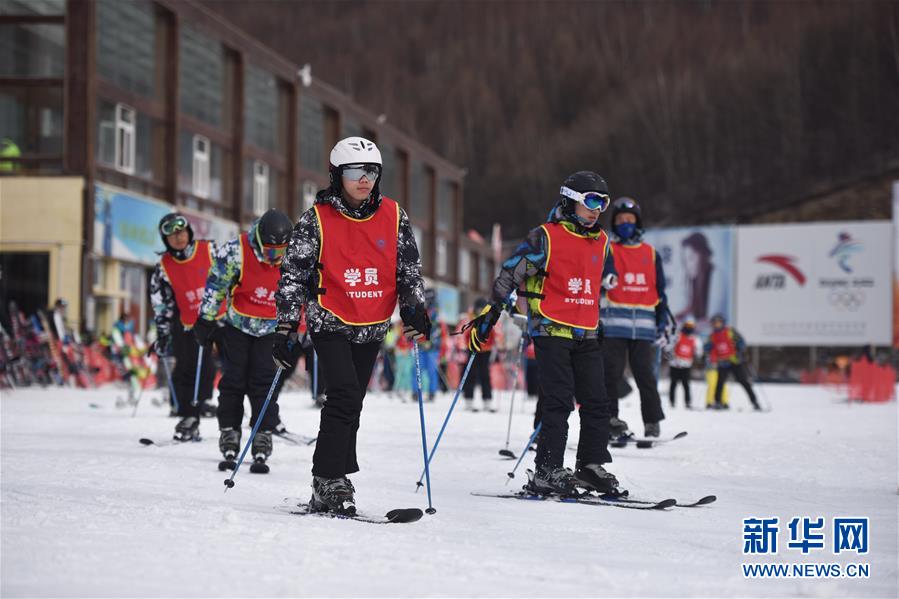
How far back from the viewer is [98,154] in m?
29.3

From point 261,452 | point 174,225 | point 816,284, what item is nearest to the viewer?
point 261,452

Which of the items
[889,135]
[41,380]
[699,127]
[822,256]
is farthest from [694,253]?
[699,127]

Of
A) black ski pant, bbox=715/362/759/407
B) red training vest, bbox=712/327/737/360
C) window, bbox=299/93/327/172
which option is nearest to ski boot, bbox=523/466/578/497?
black ski pant, bbox=715/362/759/407

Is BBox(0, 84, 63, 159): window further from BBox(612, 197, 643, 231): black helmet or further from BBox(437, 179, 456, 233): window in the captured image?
BBox(437, 179, 456, 233): window

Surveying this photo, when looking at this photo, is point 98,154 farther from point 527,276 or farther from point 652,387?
point 527,276

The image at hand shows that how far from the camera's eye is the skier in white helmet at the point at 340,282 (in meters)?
6.28

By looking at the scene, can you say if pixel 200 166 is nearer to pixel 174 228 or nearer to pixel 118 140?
pixel 118 140

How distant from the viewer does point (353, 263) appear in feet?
20.8

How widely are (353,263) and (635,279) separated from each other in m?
4.70

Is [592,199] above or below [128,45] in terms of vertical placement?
below

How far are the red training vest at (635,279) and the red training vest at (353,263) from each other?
14.8 feet

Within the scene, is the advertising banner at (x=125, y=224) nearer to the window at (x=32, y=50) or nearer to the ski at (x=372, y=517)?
the window at (x=32, y=50)

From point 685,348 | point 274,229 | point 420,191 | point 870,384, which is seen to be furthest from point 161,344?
point 420,191

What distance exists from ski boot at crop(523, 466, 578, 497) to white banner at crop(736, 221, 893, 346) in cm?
3998
